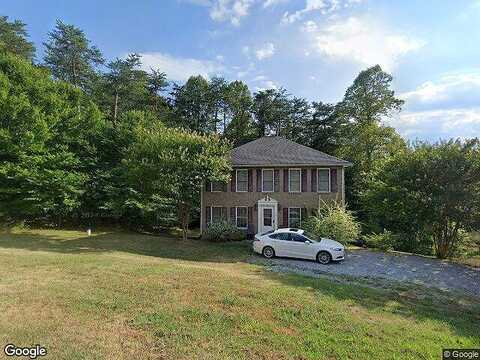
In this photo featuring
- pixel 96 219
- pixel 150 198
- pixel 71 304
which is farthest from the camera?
pixel 96 219

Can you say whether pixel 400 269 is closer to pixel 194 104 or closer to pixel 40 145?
pixel 40 145

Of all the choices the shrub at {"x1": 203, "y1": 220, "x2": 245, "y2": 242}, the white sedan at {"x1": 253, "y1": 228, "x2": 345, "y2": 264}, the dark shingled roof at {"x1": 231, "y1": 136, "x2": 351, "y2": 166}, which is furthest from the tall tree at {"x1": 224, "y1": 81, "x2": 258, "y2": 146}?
the white sedan at {"x1": 253, "y1": 228, "x2": 345, "y2": 264}

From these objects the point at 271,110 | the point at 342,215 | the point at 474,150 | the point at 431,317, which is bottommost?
the point at 431,317

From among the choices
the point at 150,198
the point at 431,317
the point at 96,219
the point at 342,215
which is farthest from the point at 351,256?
the point at 96,219

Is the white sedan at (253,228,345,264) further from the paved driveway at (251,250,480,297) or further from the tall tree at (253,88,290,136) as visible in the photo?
the tall tree at (253,88,290,136)

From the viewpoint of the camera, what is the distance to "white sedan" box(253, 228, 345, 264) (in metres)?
16.3

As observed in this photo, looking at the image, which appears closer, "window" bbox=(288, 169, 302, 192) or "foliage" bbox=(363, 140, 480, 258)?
"foliage" bbox=(363, 140, 480, 258)

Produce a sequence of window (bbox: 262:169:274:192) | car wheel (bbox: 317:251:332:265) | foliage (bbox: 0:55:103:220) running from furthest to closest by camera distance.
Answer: window (bbox: 262:169:274:192) → foliage (bbox: 0:55:103:220) → car wheel (bbox: 317:251:332:265)

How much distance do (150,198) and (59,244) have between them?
292 inches

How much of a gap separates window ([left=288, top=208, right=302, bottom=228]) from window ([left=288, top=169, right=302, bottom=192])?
1.30 meters

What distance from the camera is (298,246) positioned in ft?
55.1

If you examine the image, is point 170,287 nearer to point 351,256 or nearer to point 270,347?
point 270,347

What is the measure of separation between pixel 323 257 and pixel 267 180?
8.71 meters

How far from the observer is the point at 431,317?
8922 mm
